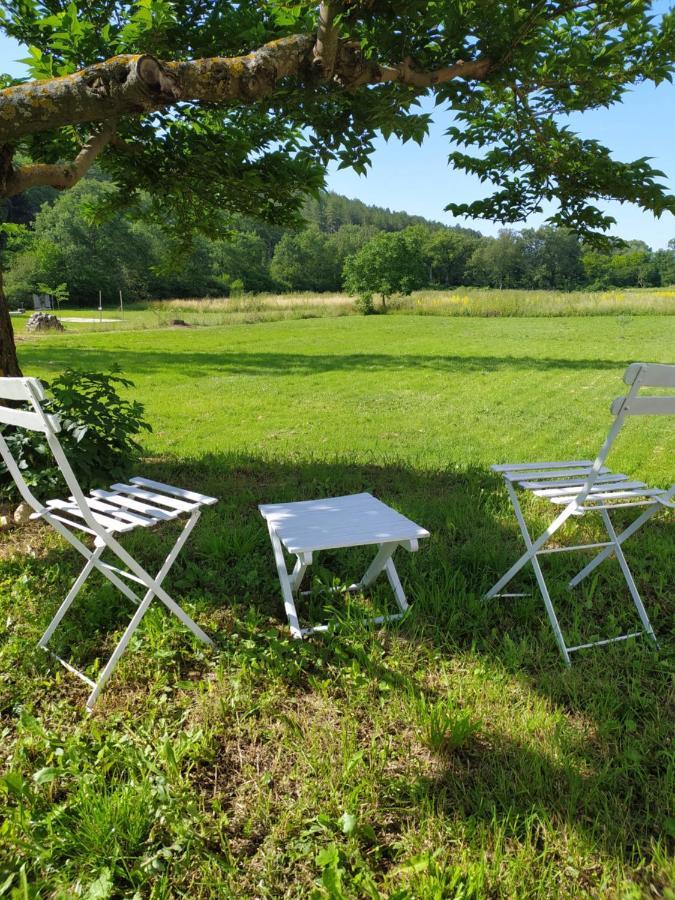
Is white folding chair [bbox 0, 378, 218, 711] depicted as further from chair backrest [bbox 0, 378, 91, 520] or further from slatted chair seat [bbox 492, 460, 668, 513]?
slatted chair seat [bbox 492, 460, 668, 513]

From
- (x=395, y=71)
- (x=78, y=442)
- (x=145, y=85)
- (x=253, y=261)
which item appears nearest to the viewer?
(x=145, y=85)

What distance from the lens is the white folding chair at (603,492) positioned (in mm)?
2449

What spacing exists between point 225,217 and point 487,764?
18.8ft

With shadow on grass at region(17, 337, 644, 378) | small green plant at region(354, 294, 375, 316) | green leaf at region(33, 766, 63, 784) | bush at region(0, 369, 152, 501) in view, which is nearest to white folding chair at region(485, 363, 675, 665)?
green leaf at region(33, 766, 63, 784)

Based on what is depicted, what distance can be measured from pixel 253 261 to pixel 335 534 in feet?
233

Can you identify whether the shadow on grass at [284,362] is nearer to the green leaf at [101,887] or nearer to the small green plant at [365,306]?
the green leaf at [101,887]

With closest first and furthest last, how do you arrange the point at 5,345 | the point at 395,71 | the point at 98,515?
the point at 98,515 → the point at 395,71 → the point at 5,345

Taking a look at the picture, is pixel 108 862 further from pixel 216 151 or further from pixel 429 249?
pixel 429 249

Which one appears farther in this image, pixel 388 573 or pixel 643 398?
pixel 388 573

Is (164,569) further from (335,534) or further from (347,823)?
(347,823)

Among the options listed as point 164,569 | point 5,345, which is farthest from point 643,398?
point 5,345

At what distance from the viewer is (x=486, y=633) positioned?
293 centimetres

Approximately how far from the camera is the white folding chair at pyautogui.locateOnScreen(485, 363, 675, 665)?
2.45 meters

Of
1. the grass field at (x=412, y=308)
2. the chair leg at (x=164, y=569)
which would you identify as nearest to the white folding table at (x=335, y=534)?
the chair leg at (x=164, y=569)
